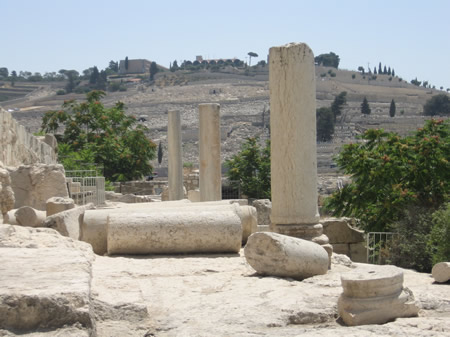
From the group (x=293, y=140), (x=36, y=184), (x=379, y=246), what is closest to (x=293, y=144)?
(x=293, y=140)

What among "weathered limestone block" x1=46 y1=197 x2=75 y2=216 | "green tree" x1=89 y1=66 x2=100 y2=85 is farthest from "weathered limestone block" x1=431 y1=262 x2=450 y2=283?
"green tree" x1=89 y1=66 x2=100 y2=85

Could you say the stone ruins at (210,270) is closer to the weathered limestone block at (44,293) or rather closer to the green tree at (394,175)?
the weathered limestone block at (44,293)

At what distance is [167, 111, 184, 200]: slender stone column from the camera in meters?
19.5

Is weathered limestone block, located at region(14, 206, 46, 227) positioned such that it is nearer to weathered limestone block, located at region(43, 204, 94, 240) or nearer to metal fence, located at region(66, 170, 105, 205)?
weathered limestone block, located at region(43, 204, 94, 240)

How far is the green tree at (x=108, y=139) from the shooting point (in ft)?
113

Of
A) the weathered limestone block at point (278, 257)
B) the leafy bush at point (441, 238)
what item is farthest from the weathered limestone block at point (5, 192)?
the leafy bush at point (441, 238)

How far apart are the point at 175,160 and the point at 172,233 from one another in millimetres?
11526

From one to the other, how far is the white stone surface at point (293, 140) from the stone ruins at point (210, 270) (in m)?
0.01

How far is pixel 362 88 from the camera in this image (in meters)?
168

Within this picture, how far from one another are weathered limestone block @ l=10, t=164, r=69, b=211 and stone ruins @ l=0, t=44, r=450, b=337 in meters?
0.02

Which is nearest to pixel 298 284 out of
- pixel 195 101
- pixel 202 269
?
pixel 202 269

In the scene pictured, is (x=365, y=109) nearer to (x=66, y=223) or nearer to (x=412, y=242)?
(x=412, y=242)

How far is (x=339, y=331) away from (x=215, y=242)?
11.2ft

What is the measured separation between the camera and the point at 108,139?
35.0m
